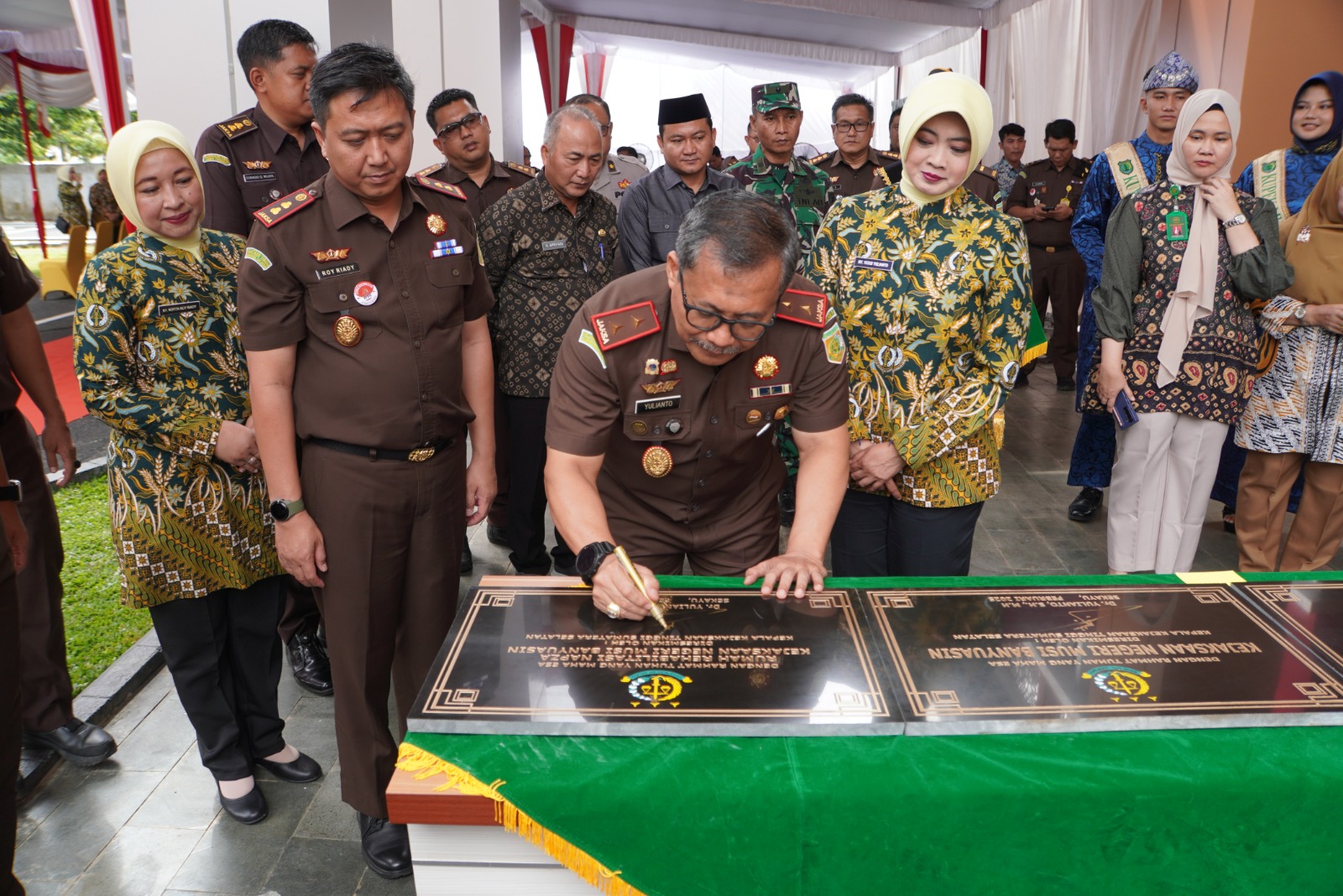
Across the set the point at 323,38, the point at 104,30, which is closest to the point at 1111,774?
the point at 323,38

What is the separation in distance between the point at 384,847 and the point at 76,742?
105 cm

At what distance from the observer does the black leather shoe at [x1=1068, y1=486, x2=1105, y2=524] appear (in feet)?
14.2

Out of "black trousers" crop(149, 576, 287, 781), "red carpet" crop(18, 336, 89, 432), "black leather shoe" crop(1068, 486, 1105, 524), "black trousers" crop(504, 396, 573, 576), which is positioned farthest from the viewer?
"red carpet" crop(18, 336, 89, 432)

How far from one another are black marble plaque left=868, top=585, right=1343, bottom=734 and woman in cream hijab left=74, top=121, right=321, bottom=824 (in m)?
1.50

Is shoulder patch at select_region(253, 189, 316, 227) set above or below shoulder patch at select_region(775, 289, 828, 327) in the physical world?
above

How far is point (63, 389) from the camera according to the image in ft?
20.3

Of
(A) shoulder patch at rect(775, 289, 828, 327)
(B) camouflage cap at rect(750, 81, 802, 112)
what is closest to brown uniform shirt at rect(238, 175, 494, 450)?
(A) shoulder patch at rect(775, 289, 828, 327)

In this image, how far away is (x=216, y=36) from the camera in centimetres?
339

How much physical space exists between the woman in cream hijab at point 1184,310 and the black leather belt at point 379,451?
7.31ft

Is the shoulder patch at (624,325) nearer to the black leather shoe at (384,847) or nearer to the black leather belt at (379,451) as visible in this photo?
the black leather belt at (379,451)

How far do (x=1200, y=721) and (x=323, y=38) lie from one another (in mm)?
3649

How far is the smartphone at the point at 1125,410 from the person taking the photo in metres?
3.01

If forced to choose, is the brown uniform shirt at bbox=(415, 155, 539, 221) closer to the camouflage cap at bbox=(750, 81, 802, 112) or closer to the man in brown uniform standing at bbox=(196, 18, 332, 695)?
the man in brown uniform standing at bbox=(196, 18, 332, 695)

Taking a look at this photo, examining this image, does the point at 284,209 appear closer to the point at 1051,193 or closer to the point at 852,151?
the point at 852,151
